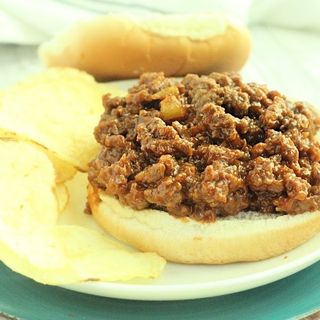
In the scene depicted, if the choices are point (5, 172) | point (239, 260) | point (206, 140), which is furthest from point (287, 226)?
point (5, 172)

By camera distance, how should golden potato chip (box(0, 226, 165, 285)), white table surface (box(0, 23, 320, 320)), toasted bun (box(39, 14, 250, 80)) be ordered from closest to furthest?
1. golden potato chip (box(0, 226, 165, 285))
2. toasted bun (box(39, 14, 250, 80))
3. white table surface (box(0, 23, 320, 320))

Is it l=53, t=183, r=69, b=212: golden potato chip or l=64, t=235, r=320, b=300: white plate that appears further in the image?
l=53, t=183, r=69, b=212: golden potato chip

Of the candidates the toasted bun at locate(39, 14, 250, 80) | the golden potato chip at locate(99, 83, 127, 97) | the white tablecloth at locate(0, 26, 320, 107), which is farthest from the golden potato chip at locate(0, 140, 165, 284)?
the white tablecloth at locate(0, 26, 320, 107)

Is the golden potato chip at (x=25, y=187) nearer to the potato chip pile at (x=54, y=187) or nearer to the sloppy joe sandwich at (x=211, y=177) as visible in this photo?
the potato chip pile at (x=54, y=187)

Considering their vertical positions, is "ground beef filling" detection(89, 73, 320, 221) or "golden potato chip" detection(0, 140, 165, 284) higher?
"ground beef filling" detection(89, 73, 320, 221)

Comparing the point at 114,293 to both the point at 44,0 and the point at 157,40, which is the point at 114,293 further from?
the point at 44,0

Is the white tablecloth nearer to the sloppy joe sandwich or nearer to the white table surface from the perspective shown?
the white table surface

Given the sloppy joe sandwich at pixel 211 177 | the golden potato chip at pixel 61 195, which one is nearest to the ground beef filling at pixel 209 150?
the sloppy joe sandwich at pixel 211 177
